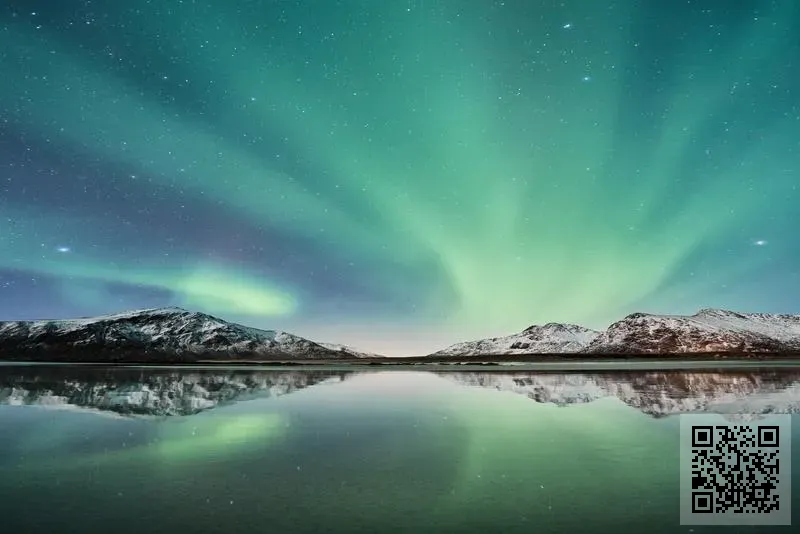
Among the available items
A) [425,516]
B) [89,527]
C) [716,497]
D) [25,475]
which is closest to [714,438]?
[716,497]

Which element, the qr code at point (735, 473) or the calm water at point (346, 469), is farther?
the qr code at point (735, 473)

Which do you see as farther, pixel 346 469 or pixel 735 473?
pixel 346 469

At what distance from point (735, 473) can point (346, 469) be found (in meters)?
10.6

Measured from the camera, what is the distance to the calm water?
36.2 feet

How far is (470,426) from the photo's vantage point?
80.5 ft

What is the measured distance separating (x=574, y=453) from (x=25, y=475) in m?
16.0

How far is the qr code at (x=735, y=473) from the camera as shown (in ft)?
38.1

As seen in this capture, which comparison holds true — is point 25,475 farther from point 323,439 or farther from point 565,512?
point 565,512

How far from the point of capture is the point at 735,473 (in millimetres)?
15023

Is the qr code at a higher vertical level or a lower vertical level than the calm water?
higher

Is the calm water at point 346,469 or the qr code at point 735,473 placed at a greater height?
the qr code at point 735,473

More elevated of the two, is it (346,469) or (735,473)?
(735,473)

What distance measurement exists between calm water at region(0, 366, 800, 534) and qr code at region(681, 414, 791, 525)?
0.46 meters

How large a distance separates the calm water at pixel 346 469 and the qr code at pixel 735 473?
0.46m
